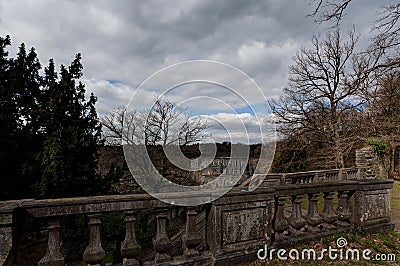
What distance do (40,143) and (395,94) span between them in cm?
1608

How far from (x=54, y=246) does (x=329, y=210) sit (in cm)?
359

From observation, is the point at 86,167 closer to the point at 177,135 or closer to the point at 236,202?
the point at 177,135

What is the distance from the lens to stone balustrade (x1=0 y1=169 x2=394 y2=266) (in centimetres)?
237

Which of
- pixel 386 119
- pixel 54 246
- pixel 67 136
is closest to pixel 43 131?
pixel 67 136

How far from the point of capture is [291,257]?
11.0 ft

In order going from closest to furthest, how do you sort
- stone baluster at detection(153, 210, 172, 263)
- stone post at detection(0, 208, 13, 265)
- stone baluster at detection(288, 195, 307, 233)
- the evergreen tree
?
stone post at detection(0, 208, 13, 265) → stone baluster at detection(153, 210, 172, 263) → stone baluster at detection(288, 195, 307, 233) → the evergreen tree

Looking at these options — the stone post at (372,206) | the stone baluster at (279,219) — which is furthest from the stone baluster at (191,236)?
the stone post at (372,206)

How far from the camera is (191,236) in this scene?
293 centimetres

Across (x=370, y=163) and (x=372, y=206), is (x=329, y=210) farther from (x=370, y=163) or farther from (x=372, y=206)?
(x=370, y=163)

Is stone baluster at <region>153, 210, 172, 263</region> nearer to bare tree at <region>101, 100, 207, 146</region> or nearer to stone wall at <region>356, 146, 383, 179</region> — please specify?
bare tree at <region>101, 100, 207, 146</region>

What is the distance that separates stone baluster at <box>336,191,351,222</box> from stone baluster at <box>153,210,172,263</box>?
2.79m

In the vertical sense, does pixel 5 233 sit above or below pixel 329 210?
above

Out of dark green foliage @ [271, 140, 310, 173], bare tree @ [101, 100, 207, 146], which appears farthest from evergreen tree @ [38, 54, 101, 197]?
dark green foliage @ [271, 140, 310, 173]

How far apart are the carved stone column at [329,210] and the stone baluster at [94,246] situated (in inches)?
121
